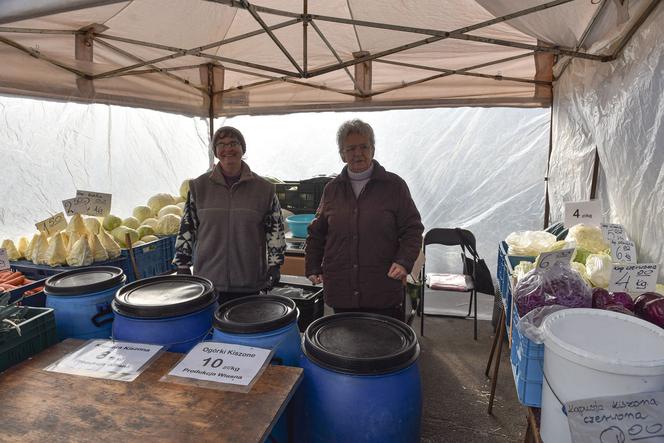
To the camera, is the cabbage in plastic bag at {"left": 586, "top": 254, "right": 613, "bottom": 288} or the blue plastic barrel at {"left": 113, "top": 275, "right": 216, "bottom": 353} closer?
the blue plastic barrel at {"left": 113, "top": 275, "right": 216, "bottom": 353}

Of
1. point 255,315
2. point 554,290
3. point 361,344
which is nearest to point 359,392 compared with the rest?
point 361,344

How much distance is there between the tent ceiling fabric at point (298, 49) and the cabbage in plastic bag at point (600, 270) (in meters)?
1.09

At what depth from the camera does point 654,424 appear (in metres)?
0.96

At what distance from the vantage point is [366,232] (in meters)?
2.07

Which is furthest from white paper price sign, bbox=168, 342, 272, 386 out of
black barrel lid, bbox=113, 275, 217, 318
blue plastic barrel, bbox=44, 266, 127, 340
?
blue plastic barrel, bbox=44, 266, 127, 340

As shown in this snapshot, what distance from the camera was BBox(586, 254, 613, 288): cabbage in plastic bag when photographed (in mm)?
1643

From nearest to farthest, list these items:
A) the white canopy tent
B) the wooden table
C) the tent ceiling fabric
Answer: the wooden table → the white canopy tent → the tent ceiling fabric

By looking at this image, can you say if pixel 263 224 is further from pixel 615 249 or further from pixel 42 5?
pixel 615 249

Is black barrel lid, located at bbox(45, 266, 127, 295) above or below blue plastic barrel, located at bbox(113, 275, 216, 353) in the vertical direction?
above

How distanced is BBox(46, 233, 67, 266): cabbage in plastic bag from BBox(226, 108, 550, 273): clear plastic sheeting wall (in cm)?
259

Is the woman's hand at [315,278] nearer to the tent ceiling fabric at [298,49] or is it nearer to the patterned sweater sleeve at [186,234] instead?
the patterned sweater sleeve at [186,234]

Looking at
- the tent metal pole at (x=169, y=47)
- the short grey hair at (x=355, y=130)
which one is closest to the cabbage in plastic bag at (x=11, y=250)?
the tent metal pole at (x=169, y=47)

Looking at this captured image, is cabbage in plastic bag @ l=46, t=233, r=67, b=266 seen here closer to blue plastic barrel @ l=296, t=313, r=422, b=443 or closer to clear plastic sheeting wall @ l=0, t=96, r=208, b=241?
clear plastic sheeting wall @ l=0, t=96, r=208, b=241

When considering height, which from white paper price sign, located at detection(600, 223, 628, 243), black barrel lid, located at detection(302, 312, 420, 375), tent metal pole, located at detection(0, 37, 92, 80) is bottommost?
black barrel lid, located at detection(302, 312, 420, 375)
